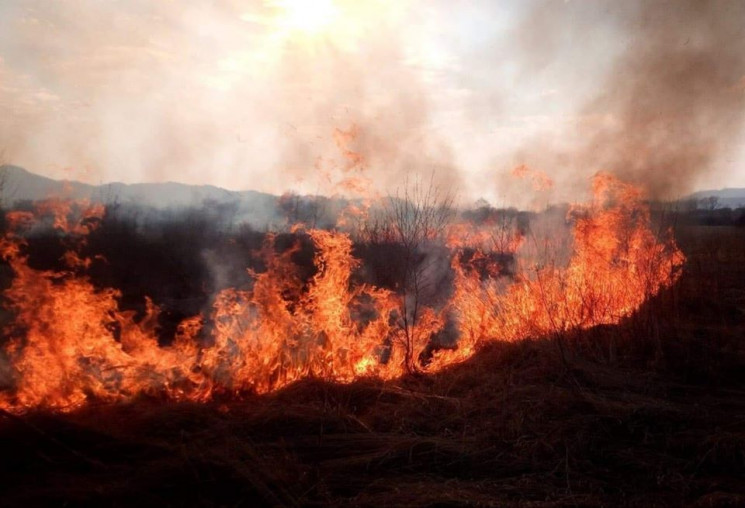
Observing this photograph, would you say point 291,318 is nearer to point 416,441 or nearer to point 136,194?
point 416,441

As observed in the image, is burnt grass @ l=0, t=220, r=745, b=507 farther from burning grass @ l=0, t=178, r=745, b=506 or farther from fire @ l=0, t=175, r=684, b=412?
fire @ l=0, t=175, r=684, b=412

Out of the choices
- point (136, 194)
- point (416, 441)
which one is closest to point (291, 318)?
point (416, 441)

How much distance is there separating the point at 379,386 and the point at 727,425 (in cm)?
397

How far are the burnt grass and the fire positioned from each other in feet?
1.49

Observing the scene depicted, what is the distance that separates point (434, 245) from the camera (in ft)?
41.0

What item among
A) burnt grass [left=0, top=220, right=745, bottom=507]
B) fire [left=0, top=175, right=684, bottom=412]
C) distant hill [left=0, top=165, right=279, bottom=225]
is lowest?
burnt grass [left=0, top=220, right=745, bottom=507]

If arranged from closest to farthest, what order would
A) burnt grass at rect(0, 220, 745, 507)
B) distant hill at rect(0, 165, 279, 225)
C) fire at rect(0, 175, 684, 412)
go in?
burnt grass at rect(0, 220, 745, 507) < fire at rect(0, 175, 684, 412) < distant hill at rect(0, 165, 279, 225)

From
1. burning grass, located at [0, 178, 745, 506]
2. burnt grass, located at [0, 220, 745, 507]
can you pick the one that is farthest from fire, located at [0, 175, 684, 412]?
burnt grass, located at [0, 220, 745, 507]

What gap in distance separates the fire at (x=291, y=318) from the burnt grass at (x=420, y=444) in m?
0.45

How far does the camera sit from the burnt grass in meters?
3.90

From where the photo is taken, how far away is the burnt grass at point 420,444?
390cm

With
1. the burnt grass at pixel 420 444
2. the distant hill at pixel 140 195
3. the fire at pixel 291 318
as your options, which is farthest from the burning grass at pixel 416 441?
the distant hill at pixel 140 195

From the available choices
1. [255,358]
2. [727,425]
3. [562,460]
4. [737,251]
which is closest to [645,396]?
[727,425]

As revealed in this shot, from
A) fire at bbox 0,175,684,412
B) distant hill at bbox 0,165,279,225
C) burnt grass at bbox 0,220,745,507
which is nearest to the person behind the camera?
burnt grass at bbox 0,220,745,507
